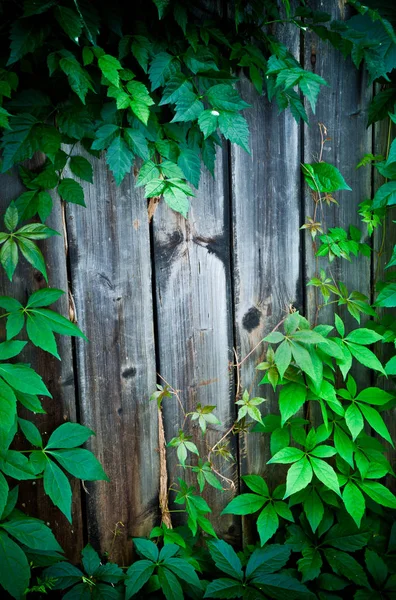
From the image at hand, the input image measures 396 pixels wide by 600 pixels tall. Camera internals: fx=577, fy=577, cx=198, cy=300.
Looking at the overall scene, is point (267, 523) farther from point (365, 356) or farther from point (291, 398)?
point (365, 356)

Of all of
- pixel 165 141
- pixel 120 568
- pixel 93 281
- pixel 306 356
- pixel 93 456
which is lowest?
pixel 120 568

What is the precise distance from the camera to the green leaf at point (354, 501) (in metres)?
1.76

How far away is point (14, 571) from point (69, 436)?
0.35 m

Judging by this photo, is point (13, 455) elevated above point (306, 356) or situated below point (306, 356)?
below

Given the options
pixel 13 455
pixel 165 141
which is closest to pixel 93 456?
pixel 13 455

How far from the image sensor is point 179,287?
176cm

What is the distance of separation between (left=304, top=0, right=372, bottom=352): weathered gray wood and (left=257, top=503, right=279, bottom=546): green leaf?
0.65 metres

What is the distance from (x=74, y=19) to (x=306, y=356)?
3.55 ft

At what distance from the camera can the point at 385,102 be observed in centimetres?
187

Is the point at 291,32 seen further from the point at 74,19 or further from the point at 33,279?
the point at 33,279

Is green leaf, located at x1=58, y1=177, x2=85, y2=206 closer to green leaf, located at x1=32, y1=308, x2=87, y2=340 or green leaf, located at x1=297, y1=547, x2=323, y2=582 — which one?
green leaf, located at x1=32, y1=308, x2=87, y2=340

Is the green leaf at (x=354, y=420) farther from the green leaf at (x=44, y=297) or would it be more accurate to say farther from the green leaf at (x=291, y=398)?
the green leaf at (x=44, y=297)

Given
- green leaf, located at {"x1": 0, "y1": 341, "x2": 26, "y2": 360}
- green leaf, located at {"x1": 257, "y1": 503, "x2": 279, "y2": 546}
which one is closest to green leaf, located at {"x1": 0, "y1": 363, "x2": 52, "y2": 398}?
green leaf, located at {"x1": 0, "y1": 341, "x2": 26, "y2": 360}

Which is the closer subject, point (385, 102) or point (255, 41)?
point (255, 41)
